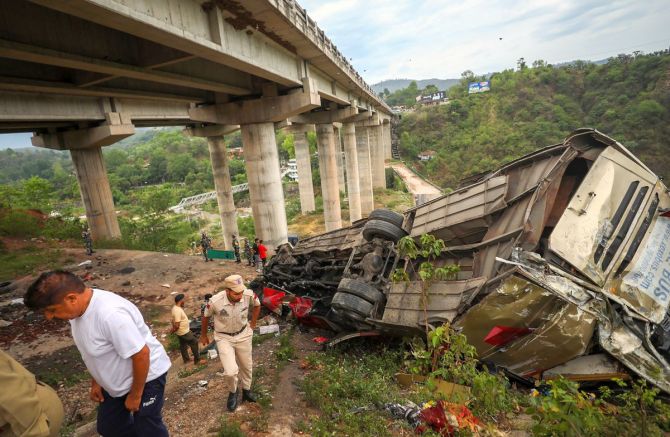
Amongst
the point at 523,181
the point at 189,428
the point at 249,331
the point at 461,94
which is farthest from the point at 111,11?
the point at 461,94

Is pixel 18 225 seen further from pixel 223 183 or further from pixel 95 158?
pixel 223 183

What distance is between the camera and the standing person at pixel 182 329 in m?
5.75

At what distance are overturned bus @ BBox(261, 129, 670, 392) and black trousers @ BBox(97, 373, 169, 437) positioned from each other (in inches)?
116

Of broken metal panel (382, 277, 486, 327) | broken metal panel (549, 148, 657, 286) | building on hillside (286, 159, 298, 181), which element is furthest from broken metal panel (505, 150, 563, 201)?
building on hillside (286, 159, 298, 181)

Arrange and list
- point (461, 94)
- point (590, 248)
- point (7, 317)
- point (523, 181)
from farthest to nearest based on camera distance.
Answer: point (461, 94)
point (7, 317)
point (523, 181)
point (590, 248)

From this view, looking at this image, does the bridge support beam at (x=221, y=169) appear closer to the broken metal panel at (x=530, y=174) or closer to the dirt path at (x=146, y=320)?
the dirt path at (x=146, y=320)

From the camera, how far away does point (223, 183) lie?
20.4 metres

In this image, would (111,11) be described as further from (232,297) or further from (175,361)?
(175,361)

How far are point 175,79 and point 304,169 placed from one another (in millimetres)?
22528

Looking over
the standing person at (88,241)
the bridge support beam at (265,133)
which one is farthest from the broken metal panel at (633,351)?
the standing person at (88,241)

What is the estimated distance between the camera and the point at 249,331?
4004 mm

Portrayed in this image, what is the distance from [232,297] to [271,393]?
64.9 inches

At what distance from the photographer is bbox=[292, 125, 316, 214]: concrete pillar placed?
2984cm

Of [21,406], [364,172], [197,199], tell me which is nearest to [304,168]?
[364,172]
